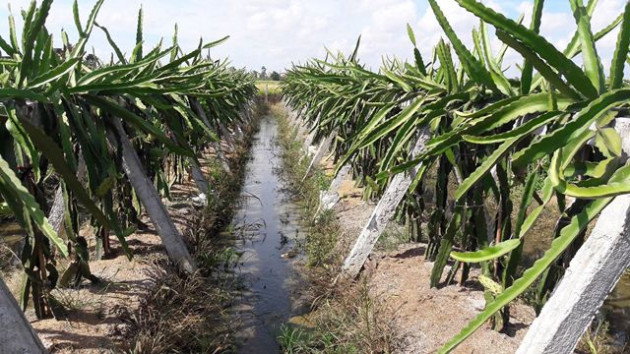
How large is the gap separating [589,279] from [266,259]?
14.8 feet

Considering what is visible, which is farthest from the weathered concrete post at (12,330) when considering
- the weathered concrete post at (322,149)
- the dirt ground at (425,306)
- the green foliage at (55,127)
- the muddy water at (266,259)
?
the weathered concrete post at (322,149)

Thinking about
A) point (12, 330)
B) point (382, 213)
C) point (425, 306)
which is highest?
point (12, 330)

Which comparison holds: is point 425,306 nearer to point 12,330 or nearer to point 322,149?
point 12,330

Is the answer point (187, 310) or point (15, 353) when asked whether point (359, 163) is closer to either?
point (187, 310)

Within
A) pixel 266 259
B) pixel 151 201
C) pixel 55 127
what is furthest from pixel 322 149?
pixel 55 127

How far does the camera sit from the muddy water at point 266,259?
409 centimetres

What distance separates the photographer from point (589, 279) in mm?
1439

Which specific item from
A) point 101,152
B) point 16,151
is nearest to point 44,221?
point 16,151

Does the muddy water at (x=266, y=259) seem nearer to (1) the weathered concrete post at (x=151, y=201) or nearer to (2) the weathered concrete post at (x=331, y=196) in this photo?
(2) the weathered concrete post at (x=331, y=196)

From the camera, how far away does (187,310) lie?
371 cm

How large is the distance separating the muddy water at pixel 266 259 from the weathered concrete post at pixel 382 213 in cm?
84

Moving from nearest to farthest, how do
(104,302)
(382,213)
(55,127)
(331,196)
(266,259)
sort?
1. (55,127)
2. (104,302)
3. (382,213)
4. (266,259)
5. (331,196)

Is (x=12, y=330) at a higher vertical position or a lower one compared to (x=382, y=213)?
higher

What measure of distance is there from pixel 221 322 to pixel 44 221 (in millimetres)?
2856
